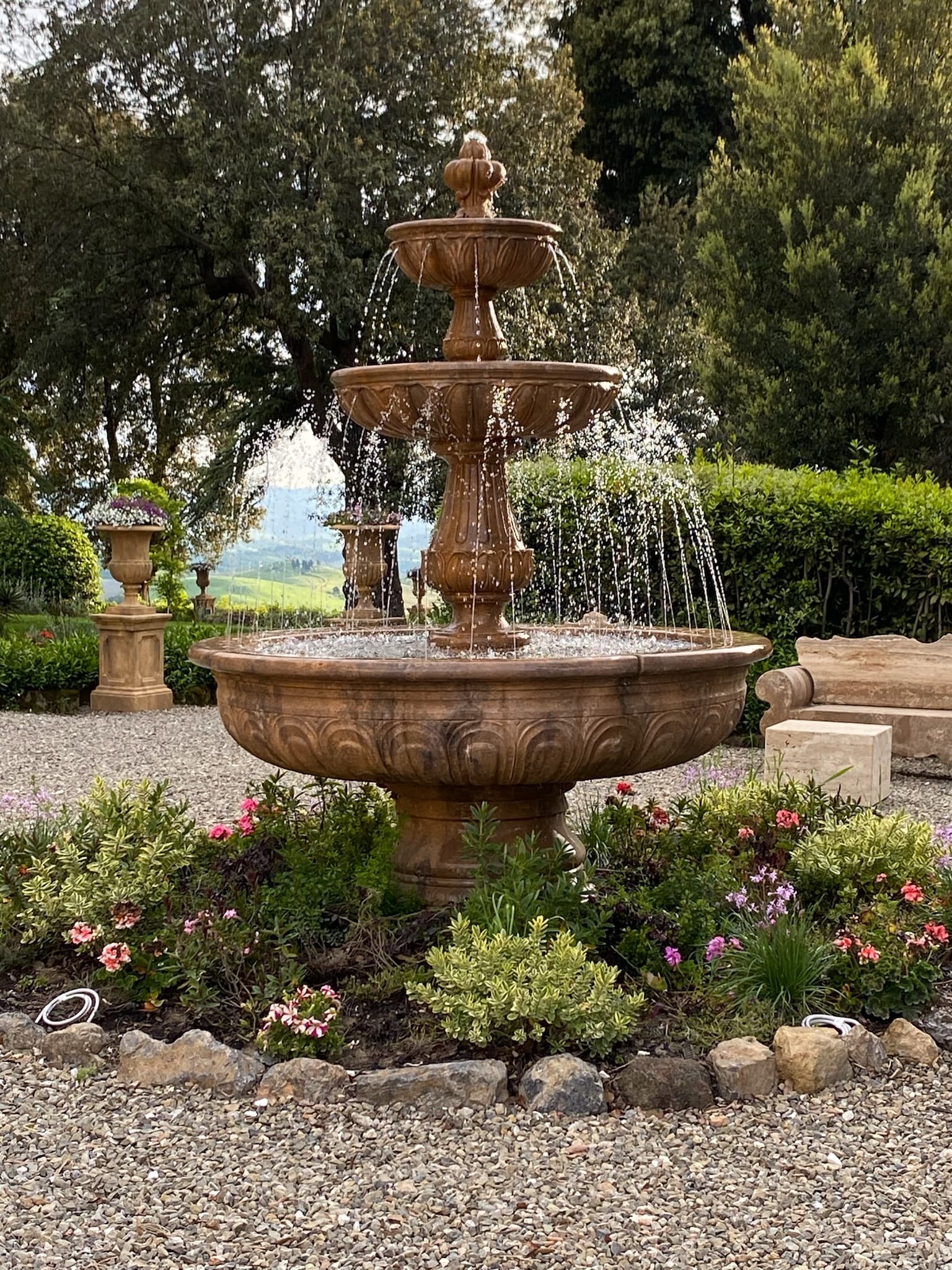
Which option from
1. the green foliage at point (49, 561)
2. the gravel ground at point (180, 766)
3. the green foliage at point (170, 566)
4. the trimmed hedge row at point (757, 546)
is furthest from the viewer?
the green foliage at point (49, 561)

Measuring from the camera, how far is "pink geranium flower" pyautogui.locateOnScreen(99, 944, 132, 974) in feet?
14.0

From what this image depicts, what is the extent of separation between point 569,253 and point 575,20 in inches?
221

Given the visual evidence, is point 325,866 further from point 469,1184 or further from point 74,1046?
point 469,1184

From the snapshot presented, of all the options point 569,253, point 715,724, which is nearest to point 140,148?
point 569,253

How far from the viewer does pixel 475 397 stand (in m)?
4.87

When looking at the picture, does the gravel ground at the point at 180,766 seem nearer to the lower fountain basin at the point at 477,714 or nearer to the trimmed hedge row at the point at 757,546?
the trimmed hedge row at the point at 757,546

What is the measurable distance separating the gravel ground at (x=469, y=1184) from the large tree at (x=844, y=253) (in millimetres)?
13397

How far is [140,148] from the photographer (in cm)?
1981

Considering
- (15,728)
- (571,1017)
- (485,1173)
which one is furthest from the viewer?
(15,728)

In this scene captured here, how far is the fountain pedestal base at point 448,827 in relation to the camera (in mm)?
5000

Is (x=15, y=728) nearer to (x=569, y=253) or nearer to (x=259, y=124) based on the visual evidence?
(x=259, y=124)

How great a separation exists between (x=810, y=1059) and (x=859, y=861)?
1.16 meters

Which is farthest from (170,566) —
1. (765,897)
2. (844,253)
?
(765,897)

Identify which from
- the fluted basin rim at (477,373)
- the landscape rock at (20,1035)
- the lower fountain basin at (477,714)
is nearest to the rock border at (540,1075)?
the landscape rock at (20,1035)
